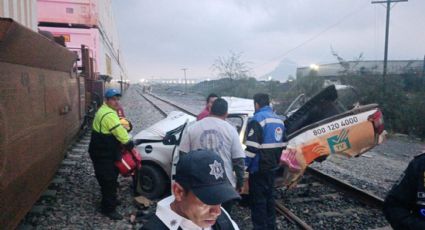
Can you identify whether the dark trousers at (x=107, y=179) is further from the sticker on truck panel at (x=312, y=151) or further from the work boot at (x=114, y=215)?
the sticker on truck panel at (x=312, y=151)

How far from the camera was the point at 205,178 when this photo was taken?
151 cm

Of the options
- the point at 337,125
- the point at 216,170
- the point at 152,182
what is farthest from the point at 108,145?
the point at 216,170

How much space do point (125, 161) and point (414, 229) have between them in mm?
3790

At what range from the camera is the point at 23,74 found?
337 cm

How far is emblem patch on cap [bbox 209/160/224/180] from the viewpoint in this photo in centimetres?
154

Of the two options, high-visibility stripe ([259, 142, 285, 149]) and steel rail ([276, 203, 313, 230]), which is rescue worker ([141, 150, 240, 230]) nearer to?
high-visibility stripe ([259, 142, 285, 149])

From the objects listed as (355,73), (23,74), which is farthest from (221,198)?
(355,73)

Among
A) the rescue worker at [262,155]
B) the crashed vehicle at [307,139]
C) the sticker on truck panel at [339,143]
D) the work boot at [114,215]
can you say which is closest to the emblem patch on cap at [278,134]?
the rescue worker at [262,155]

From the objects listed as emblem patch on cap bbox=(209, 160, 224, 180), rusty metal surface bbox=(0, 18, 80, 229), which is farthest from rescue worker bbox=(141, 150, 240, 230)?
rusty metal surface bbox=(0, 18, 80, 229)

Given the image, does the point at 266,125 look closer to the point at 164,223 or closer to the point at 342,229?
the point at 342,229

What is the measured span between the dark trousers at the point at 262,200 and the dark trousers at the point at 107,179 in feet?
6.24

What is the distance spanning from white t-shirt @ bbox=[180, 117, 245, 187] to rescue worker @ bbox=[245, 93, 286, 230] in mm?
436

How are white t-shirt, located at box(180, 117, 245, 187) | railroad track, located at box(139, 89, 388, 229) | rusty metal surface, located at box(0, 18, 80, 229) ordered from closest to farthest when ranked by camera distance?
1. rusty metal surface, located at box(0, 18, 80, 229)
2. white t-shirt, located at box(180, 117, 245, 187)
3. railroad track, located at box(139, 89, 388, 229)

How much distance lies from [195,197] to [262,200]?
123 inches
